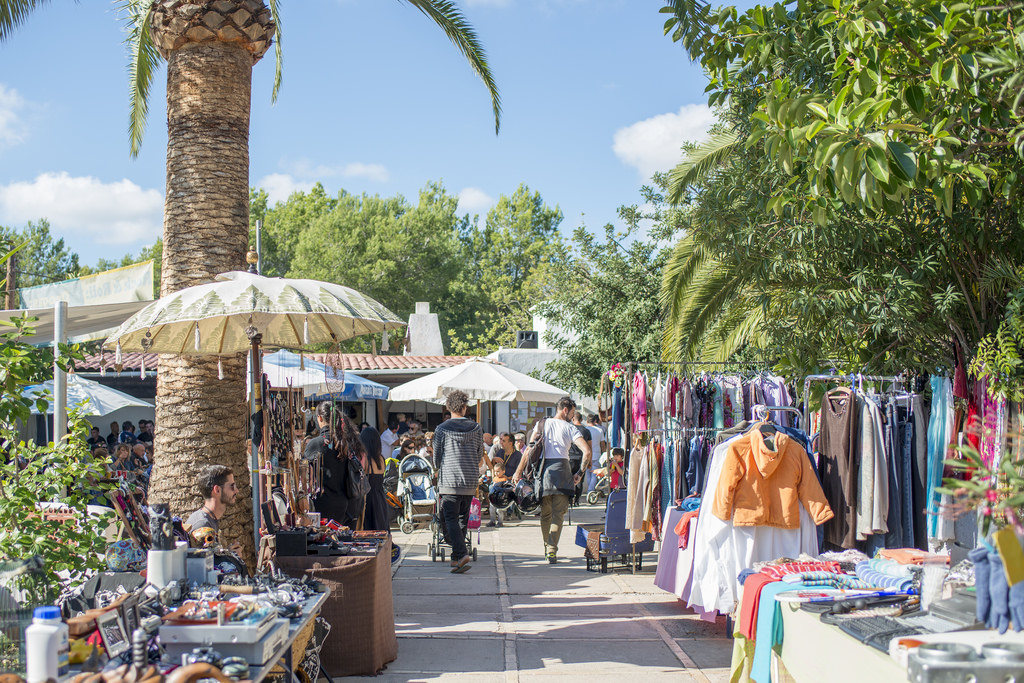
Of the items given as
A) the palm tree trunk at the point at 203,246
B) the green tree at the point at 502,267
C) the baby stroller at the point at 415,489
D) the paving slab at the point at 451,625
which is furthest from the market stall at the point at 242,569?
the green tree at the point at 502,267

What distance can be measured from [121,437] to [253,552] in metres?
15.1

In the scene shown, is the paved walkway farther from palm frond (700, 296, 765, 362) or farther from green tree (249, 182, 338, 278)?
green tree (249, 182, 338, 278)

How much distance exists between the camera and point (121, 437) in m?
20.3

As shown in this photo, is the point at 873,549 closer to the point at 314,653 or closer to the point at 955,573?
the point at 955,573

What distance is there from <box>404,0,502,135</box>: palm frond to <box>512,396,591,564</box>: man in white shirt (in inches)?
152

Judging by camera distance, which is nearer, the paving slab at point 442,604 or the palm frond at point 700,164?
the paving slab at point 442,604

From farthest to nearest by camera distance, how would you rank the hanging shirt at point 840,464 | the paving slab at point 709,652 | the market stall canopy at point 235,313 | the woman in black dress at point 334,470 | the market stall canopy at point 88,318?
1. the woman in black dress at point 334,470
2. the market stall canopy at point 88,318
3. the hanging shirt at point 840,464
4. the paving slab at point 709,652
5. the market stall canopy at point 235,313

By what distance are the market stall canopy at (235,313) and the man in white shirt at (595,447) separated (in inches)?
361

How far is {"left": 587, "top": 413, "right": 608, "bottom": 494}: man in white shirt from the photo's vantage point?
16469mm

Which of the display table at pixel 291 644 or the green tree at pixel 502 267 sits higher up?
the green tree at pixel 502 267

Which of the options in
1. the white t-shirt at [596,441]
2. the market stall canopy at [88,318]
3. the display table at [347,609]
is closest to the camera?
the display table at [347,609]

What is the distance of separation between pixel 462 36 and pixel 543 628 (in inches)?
243

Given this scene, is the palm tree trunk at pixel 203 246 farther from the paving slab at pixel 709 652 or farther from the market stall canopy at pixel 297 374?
the market stall canopy at pixel 297 374

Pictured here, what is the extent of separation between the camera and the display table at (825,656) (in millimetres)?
3424
